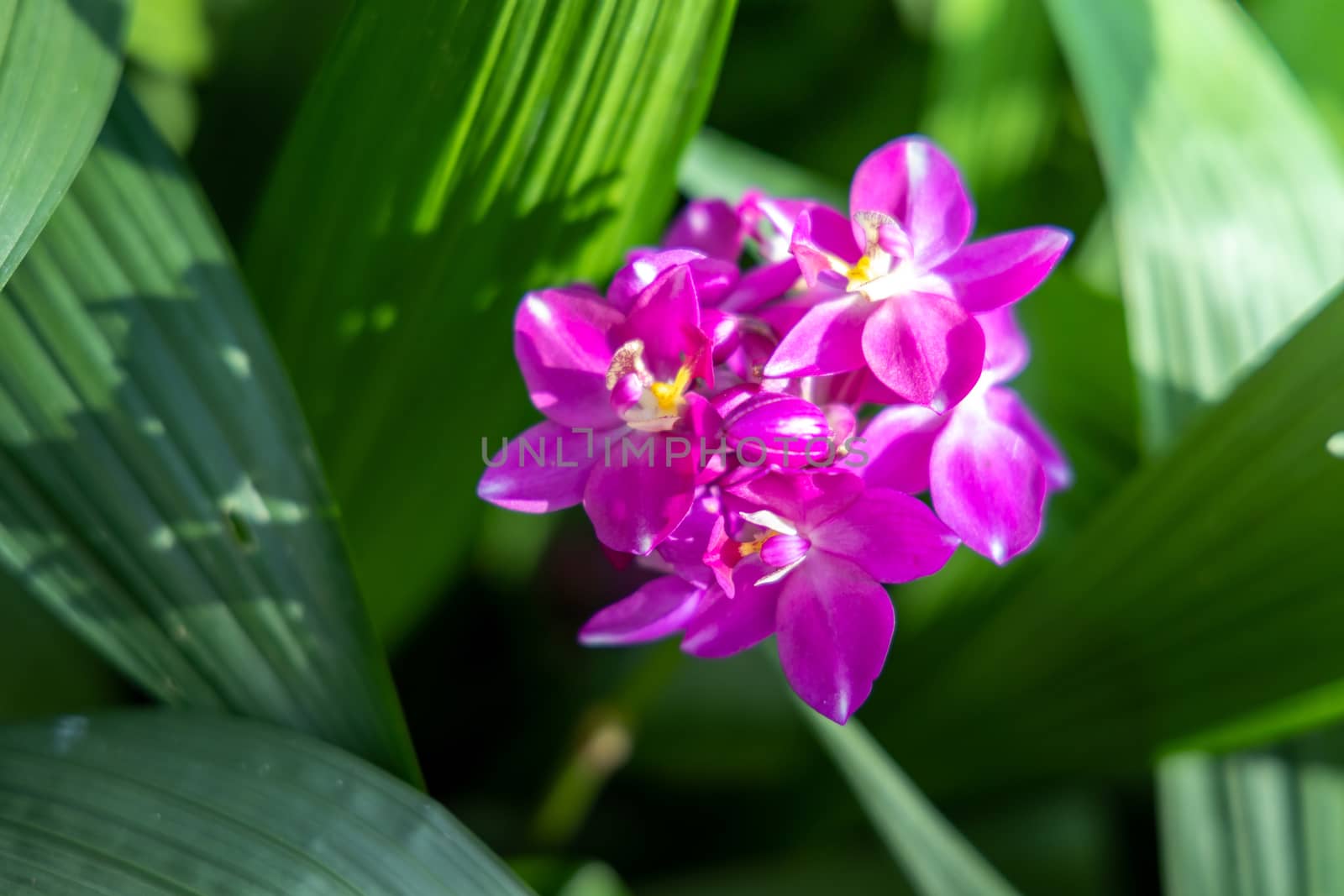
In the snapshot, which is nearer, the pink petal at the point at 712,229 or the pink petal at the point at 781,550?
the pink petal at the point at 781,550

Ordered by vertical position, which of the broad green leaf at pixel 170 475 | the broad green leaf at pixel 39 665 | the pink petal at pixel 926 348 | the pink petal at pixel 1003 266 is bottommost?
the broad green leaf at pixel 39 665

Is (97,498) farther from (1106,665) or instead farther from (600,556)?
(1106,665)

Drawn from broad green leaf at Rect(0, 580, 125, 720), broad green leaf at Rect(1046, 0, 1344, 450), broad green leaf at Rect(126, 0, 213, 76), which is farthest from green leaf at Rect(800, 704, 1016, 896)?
broad green leaf at Rect(126, 0, 213, 76)

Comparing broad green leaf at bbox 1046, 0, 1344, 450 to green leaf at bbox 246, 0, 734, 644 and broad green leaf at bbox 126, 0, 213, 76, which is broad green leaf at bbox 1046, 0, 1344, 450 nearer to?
green leaf at bbox 246, 0, 734, 644

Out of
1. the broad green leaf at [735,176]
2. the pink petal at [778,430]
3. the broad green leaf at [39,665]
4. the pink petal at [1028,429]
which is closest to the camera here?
the pink petal at [778,430]

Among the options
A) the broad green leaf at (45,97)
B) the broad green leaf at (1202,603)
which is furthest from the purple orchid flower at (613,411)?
the broad green leaf at (1202,603)

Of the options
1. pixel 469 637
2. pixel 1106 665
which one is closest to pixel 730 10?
pixel 1106 665

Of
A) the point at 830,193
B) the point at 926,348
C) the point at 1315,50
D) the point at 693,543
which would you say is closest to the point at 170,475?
the point at 693,543

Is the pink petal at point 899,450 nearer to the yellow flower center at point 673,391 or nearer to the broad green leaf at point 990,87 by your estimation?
the yellow flower center at point 673,391
